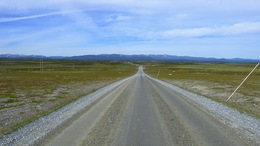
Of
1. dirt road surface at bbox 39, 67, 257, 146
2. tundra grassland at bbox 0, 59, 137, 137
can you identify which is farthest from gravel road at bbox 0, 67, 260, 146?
tundra grassland at bbox 0, 59, 137, 137

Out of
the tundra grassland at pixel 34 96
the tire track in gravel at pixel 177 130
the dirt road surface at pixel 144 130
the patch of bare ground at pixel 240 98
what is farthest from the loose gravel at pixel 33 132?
the patch of bare ground at pixel 240 98

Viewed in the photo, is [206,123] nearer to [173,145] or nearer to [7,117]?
[173,145]

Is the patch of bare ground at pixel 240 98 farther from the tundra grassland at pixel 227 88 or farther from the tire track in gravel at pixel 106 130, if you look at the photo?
the tire track in gravel at pixel 106 130

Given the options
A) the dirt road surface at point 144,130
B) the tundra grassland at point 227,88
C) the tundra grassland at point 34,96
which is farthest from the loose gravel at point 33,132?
the tundra grassland at point 227,88

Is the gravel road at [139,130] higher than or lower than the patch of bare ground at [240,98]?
higher

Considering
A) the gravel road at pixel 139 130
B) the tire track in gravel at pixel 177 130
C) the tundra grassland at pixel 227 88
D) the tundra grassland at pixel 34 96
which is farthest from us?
the tundra grassland at pixel 227 88

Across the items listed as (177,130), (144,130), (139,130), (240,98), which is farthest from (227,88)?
(139,130)

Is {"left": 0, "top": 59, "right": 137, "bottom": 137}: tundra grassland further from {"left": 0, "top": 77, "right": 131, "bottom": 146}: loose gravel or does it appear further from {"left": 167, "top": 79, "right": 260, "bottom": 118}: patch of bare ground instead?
{"left": 167, "top": 79, "right": 260, "bottom": 118}: patch of bare ground

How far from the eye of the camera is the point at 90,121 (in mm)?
14039

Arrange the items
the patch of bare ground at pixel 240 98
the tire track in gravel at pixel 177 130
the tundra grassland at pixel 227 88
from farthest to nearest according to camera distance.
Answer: the tundra grassland at pixel 227 88
the patch of bare ground at pixel 240 98
the tire track in gravel at pixel 177 130

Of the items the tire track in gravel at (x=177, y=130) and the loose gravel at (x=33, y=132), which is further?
the loose gravel at (x=33, y=132)

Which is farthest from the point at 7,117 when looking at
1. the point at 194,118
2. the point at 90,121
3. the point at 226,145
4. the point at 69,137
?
the point at 226,145

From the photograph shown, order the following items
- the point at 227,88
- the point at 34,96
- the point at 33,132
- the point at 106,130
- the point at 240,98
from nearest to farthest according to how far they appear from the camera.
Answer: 1. the point at 33,132
2. the point at 106,130
3. the point at 240,98
4. the point at 34,96
5. the point at 227,88

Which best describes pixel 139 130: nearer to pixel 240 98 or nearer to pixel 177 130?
pixel 177 130
